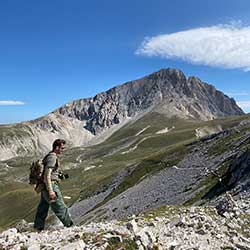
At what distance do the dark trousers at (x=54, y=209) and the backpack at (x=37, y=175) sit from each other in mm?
314

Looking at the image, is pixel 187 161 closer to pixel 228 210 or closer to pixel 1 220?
pixel 228 210

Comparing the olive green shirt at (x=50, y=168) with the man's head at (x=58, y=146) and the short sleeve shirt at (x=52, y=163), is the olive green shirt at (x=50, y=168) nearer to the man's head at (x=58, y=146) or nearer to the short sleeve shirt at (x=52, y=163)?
the short sleeve shirt at (x=52, y=163)

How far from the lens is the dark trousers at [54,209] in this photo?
1855 centimetres

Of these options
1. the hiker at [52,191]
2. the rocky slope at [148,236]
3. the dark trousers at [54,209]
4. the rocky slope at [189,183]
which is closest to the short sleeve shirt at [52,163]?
the hiker at [52,191]

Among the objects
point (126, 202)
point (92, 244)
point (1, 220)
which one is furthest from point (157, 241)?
point (1, 220)

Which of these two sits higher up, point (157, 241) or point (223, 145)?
point (223, 145)

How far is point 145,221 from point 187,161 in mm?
70475

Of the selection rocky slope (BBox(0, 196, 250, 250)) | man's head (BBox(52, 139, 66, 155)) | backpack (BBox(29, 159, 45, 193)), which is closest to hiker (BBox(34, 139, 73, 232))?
man's head (BBox(52, 139, 66, 155))

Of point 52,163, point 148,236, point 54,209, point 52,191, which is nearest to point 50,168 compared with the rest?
point 52,163

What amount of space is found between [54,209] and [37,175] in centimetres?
167

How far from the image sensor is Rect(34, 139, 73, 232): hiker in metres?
18.0

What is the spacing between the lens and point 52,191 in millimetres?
17844

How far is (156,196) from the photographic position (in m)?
66.2

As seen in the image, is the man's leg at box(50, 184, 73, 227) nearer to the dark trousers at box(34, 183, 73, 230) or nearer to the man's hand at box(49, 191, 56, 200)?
the dark trousers at box(34, 183, 73, 230)
